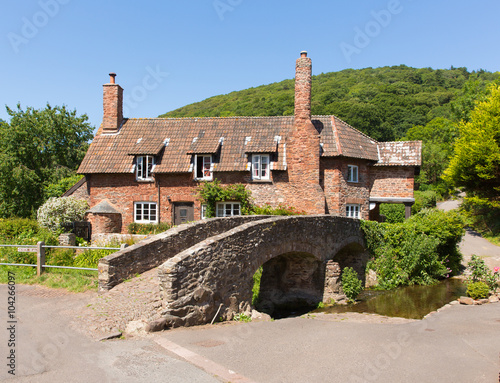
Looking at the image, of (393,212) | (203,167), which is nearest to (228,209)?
(203,167)

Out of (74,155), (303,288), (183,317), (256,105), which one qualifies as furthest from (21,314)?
(256,105)

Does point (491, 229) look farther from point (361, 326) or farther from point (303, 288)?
point (361, 326)

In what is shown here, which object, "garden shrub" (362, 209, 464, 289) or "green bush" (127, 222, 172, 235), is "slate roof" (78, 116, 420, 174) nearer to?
"green bush" (127, 222, 172, 235)

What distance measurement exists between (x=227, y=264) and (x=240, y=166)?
12.4 meters

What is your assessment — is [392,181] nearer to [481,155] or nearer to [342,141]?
[342,141]

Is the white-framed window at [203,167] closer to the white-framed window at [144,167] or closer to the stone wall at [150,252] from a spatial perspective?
the white-framed window at [144,167]

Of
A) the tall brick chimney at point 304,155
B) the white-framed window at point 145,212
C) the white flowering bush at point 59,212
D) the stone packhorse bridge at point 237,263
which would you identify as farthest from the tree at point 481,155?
the white flowering bush at point 59,212

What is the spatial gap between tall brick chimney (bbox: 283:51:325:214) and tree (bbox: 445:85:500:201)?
11.3 meters

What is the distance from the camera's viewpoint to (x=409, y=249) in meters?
21.1

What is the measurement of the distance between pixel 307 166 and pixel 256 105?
51.2m

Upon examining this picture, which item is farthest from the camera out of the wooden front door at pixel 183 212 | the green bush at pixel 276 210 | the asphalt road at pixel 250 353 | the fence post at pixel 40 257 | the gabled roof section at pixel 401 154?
the gabled roof section at pixel 401 154

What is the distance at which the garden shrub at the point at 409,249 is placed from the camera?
68.4ft

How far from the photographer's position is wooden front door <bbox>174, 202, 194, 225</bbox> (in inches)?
925

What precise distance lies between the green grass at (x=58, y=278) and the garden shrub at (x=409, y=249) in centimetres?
1350
